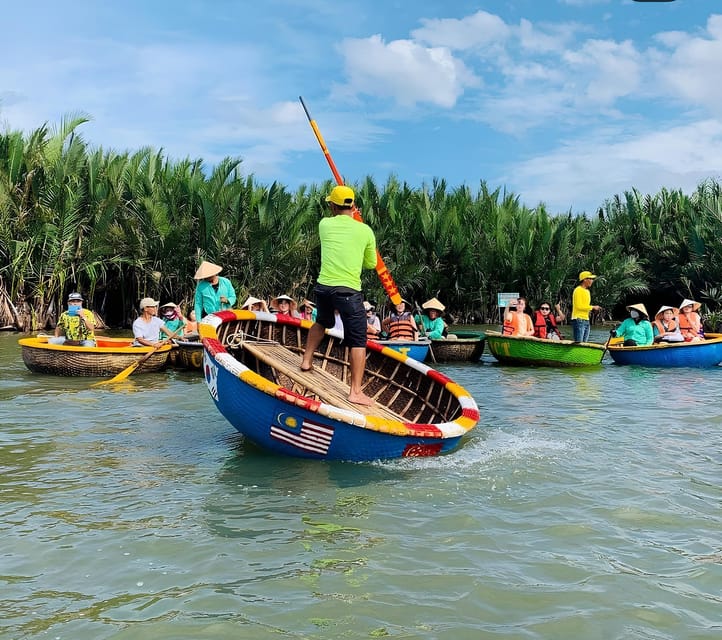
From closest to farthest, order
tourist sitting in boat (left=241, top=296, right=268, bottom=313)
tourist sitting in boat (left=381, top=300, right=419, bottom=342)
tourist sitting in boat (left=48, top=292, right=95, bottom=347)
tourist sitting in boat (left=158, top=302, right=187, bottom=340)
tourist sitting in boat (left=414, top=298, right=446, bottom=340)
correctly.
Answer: tourist sitting in boat (left=241, top=296, right=268, bottom=313), tourist sitting in boat (left=48, top=292, right=95, bottom=347), tourist sitting in boat (left=158, top=302, right=187, bottom=340), tourist sitting in boat (left=381, top=300, right=419, bottom=342), tourist sitting in boat (left=414, top=298, right=446, bottom=340)

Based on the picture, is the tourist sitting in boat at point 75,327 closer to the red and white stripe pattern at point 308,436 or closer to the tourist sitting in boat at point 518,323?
the red and white stripe pattern at point 308,436

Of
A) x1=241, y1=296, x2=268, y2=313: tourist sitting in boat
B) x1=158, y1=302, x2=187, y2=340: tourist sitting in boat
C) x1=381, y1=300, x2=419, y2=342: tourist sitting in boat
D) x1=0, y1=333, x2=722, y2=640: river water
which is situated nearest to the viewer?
x1=0, y1=333, x2=722, y2=640: river water

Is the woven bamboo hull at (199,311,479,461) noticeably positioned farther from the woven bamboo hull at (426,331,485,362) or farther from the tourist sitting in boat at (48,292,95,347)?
the woven bamboo hull at (426,331,485,362)

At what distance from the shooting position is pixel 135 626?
3590 millimetres

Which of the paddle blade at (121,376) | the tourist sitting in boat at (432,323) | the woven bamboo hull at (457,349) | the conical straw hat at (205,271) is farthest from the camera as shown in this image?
the tourist sitting in boat at (432,323)

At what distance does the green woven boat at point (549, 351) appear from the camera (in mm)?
13711

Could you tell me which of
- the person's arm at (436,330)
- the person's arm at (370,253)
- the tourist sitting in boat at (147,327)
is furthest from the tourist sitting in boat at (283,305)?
the person's arm at (370,253)

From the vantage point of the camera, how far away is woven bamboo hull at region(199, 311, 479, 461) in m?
5.93

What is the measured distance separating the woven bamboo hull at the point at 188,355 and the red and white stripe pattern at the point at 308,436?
6020mm

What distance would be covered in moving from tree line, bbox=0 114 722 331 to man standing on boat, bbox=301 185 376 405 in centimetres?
1435

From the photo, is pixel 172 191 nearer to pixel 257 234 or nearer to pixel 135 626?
pixel 257 234

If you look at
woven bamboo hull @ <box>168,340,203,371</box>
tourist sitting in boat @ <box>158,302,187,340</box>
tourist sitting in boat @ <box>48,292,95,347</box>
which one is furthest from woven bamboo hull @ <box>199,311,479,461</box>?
tourist sitting in boat @ <box>158,302,187,340</box>

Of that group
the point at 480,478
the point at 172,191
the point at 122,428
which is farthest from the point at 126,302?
the point at 480,478

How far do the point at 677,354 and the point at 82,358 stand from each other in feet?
31.0
